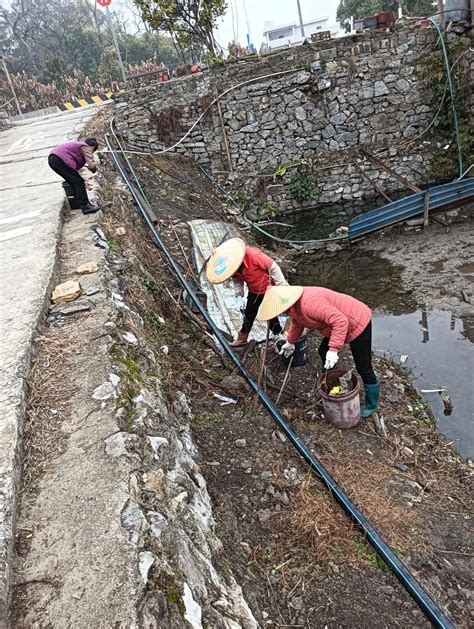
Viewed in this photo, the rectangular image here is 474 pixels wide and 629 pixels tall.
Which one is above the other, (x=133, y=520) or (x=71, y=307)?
(x=71, y=307)

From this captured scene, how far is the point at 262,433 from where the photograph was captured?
4266 mm

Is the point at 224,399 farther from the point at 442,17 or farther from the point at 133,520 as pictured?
the point at 442,17

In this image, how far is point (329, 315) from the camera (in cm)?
394

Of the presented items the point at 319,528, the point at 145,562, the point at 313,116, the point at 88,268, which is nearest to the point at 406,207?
the point at 313,116

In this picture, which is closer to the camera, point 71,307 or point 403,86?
point 71,307

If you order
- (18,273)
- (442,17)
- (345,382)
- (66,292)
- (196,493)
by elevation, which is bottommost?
(345,382)

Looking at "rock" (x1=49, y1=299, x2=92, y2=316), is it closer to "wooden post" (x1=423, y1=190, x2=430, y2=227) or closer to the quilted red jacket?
the quilted red jacket

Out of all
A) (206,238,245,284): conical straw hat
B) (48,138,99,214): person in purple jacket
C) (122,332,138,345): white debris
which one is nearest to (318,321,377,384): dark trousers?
(206,238,245,284): conical straw hat

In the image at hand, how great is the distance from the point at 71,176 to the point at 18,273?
2.09 metres

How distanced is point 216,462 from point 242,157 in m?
10.2

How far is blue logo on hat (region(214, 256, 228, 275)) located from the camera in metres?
4.48

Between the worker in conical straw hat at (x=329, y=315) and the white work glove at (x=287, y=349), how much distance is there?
256mm

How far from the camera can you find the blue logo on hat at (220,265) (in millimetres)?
4480

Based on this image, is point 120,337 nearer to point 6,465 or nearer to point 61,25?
point 6,465
